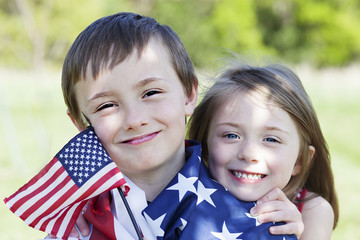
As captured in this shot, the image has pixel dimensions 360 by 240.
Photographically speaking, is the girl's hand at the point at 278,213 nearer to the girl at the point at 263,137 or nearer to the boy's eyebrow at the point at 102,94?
the girl at the point at 263,137

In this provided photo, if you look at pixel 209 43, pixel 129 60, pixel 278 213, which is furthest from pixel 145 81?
pixel 209 43

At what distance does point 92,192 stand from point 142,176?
0.32 metres

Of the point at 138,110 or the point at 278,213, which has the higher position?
the point at 138,110

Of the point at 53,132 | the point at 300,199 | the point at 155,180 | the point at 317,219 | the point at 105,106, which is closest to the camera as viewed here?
the point at 105,106

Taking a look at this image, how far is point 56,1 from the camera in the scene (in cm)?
2522

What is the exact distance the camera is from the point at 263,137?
2.56 m

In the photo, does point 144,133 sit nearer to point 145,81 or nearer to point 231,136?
point 145,81

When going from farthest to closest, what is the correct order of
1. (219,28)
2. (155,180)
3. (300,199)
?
(219,28) < (300,199) < (155,180)

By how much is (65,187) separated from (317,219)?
146 centimetres

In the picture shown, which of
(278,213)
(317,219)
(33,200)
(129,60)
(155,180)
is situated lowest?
(317,219)

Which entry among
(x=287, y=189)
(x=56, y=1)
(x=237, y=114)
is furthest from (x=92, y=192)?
(x=56, y=1)

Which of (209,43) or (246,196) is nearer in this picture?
(246,196)

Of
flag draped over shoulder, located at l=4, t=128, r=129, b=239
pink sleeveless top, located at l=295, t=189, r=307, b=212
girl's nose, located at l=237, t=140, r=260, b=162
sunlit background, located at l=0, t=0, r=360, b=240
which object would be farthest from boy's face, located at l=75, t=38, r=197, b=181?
sunlit background, located at l=0, t=0, r=360, b=240

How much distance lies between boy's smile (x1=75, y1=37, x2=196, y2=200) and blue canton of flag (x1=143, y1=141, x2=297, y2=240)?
0.17 metres
